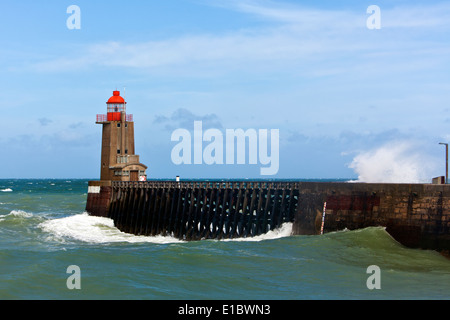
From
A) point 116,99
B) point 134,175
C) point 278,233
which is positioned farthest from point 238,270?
point 116,99

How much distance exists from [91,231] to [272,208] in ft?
48.4

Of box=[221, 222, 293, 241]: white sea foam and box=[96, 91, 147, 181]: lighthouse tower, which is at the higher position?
box=[96, 91, 147, 181]: lighthouse tower

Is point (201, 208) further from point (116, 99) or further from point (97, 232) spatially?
point (116, 99)

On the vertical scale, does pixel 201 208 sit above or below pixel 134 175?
below

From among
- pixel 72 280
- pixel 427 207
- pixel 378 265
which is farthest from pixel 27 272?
pixel 427 207

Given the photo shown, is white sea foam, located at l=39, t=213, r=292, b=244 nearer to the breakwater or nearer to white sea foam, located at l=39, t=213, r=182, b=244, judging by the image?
white sea foam, located at l=39, t=213, r=182, b=244

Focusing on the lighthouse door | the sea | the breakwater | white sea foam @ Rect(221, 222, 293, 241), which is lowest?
the sea

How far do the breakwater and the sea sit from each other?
844mm

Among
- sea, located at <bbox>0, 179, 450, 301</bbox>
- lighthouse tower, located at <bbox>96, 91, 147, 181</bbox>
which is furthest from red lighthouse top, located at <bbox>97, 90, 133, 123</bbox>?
sea, located at <bbox>0, 179, 450, 301</bbox>

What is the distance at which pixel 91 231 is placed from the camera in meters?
40.7

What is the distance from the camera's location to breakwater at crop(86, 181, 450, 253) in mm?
26047

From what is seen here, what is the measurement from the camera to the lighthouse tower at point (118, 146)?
46.8 m

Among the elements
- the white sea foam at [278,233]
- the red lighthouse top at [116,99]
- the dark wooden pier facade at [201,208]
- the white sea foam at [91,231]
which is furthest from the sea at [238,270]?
the red lighthouse top at [116,99]

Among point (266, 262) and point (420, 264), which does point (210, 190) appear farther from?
point (420, 264)
